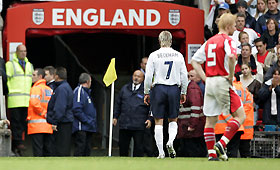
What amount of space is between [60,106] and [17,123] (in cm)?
212

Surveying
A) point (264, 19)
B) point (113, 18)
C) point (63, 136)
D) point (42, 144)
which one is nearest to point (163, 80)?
point (63, 136)

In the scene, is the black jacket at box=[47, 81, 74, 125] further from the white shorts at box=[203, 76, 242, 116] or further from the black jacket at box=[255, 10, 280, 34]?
the white shorts at box=[203, 76, 242, 116]

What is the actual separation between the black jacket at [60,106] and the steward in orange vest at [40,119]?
386 mm

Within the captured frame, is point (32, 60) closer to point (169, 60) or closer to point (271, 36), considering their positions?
point (271, 36)

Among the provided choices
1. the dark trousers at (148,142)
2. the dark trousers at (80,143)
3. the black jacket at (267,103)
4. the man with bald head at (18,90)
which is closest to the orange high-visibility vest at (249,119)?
the black jacket at (267,103)

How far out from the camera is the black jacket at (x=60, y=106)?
52.1 feet

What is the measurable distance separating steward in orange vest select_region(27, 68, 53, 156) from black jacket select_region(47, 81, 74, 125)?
39 centimetres

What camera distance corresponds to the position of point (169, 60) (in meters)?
13.1

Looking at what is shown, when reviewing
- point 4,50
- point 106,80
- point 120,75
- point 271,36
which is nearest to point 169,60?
point 106,80

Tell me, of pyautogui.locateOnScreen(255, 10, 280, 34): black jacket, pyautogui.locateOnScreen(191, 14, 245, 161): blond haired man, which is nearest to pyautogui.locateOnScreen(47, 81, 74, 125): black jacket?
pyautogui.locateOnScreen(255, 10, 280, 34): black jacket

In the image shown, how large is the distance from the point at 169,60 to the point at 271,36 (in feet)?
18.0

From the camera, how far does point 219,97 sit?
1162 cm

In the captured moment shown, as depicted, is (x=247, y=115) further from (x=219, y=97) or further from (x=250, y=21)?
(x=250, y=21)

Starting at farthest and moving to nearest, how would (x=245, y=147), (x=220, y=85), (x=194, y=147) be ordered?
(x=194, y=147) < (x=245, y=147) < (x=220, y=85)
